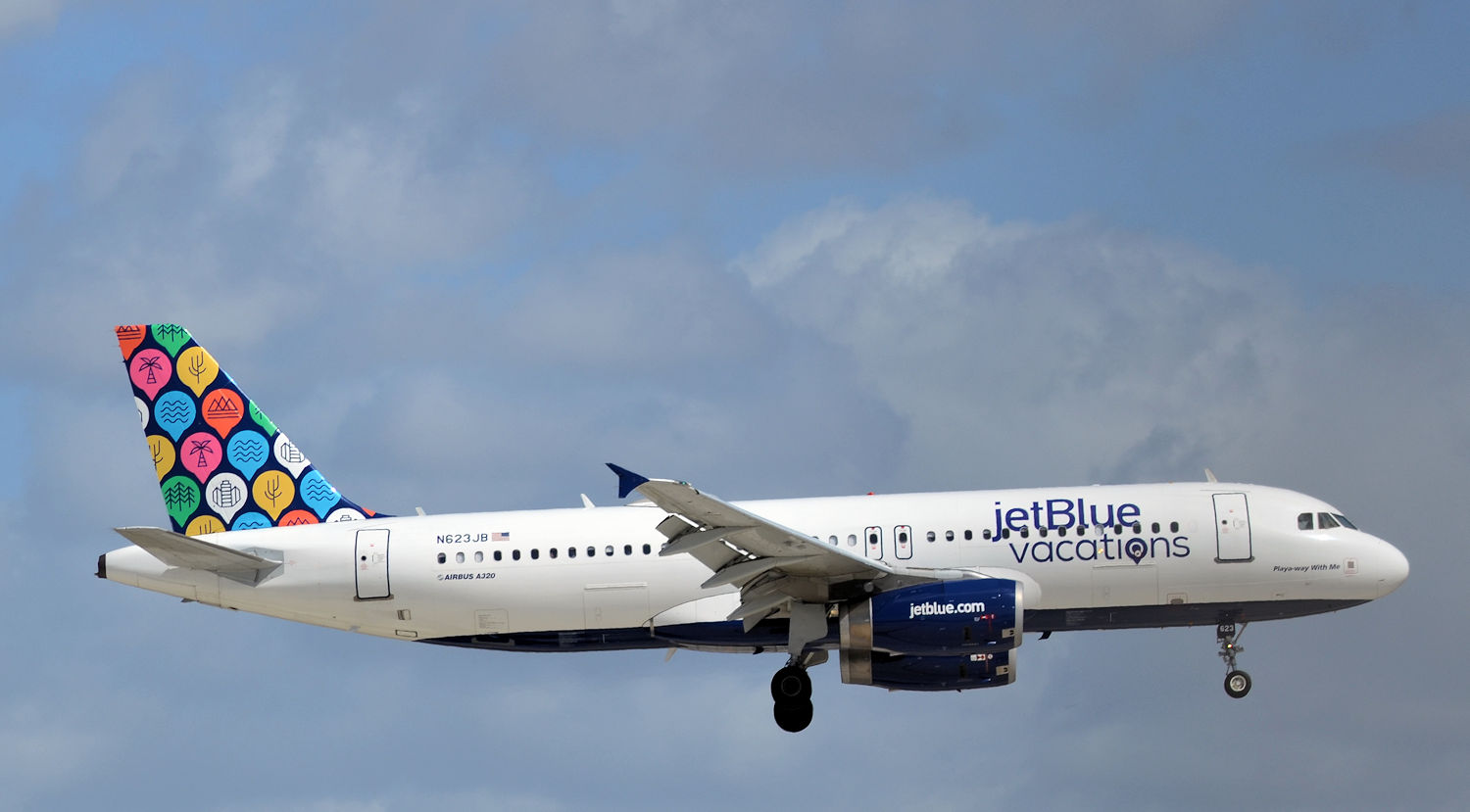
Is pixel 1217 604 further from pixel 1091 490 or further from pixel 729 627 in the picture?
pixel 729 627

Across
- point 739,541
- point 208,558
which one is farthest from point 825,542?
point 208,558

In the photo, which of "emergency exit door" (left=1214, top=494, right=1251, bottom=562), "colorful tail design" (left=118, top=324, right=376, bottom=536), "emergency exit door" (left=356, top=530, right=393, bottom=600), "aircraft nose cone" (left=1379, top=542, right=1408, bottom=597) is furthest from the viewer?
"colorful tail design" (left=118, top=324, right=376, bottom=536)

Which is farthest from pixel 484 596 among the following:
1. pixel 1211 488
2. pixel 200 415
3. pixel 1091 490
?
pixel 1211 488

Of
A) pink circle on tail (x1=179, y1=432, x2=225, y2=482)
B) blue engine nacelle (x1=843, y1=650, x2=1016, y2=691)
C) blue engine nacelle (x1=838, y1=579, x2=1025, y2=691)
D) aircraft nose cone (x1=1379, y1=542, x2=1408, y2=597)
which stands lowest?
blue engine nacelle (x1=843, y1=650, x2=1016, y2=691)

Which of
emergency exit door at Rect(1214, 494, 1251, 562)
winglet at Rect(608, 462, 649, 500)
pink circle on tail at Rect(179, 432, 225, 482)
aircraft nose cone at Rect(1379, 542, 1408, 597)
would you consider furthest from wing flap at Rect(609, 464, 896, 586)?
pink circle on tail at Rect(179, 432, 225, 482)

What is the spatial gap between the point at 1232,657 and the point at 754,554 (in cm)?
1054

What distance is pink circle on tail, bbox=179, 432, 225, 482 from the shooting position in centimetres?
4338

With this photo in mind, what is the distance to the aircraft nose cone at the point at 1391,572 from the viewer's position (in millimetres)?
39938

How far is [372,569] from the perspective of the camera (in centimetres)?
4034

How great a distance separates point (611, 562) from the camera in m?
39.9

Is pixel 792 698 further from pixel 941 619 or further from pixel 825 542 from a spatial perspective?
pixel 941 619

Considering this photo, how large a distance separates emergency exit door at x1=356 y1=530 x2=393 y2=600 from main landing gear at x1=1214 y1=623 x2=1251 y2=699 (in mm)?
17181

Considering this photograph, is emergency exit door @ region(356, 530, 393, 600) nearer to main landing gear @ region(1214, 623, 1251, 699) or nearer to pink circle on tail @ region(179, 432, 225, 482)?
pink circle on tail @ region(179, 432, 225, 482)

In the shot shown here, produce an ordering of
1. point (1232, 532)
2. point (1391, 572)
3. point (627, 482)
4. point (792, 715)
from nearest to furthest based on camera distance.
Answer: point (627, 482) < point (1232, 532) < point (1391, 572) < point (792, 715)
